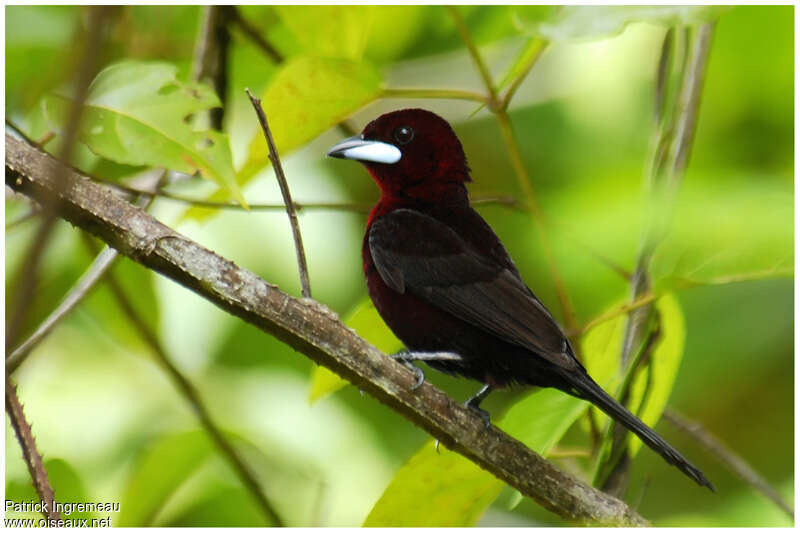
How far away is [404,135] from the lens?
2.89 m

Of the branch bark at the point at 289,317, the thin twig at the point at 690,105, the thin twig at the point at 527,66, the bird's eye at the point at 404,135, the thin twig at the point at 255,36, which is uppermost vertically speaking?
the thin twig at the point at 690,105

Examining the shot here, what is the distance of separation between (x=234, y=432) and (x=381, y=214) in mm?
776

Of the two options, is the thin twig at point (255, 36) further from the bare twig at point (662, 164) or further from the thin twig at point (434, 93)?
the bare twig at point (662, 164)

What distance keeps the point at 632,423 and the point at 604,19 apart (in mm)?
939

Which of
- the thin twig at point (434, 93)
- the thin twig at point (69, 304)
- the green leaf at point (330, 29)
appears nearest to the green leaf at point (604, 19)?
the thin twig at point (434, 93)

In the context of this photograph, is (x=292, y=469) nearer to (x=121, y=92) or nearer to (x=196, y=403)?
(x=196, y=403)

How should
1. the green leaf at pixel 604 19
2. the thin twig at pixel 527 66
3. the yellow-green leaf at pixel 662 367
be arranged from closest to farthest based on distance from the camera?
the green leaf at pixel 604 19
the yellow-green leaf at pixel 662 367
the thin twig at pixel 527 66

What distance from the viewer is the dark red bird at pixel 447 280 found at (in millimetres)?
2318

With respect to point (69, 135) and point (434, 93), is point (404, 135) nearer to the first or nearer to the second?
point (434, 93)

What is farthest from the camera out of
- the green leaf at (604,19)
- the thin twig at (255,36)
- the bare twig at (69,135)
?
the thin twig at (255,36)

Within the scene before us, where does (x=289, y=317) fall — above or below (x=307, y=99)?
below

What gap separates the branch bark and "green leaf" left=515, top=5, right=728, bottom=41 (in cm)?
82

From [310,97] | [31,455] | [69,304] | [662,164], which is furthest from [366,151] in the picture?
[31,455]

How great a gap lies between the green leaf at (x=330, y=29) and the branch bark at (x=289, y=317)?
93cm
